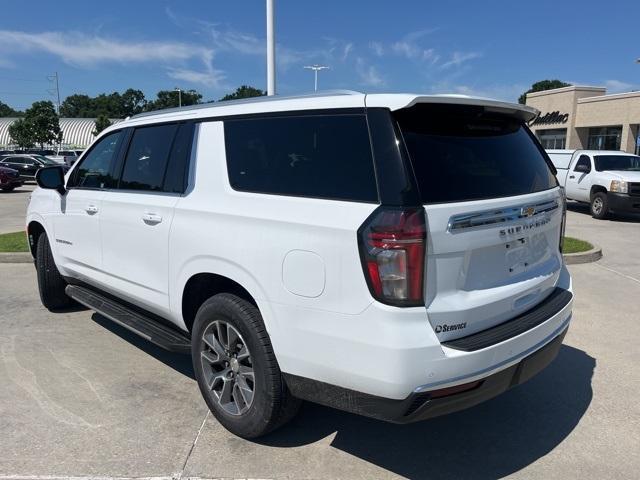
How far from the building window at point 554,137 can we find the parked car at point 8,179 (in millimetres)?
38393

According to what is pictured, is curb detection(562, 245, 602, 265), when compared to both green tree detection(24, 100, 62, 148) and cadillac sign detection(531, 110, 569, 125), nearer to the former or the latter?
cadillac sign detection(531, 110, 569, 125)

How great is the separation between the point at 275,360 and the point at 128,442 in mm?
1137

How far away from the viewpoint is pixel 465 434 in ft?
11.2

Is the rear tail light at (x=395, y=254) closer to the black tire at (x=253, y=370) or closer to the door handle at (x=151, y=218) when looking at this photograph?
the black tire at (x=253, y=370)

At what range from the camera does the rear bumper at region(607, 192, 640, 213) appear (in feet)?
43.9

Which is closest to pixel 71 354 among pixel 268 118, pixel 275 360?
pixel 275 360

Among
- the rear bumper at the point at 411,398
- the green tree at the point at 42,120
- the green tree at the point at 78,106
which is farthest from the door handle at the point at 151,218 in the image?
the green tree at the point at 78,106

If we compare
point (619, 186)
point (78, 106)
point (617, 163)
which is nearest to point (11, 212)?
point (619, 186)

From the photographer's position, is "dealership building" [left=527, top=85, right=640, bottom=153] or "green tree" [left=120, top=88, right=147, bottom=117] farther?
"green tree" [left=120, top=88, right=147, bottom=117]

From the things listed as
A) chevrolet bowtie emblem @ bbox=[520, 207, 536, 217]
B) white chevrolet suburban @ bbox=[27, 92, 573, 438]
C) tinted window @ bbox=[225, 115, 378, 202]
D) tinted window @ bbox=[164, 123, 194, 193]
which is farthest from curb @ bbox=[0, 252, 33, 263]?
chevrolet bowtie emblem @ bbox=[520, 207, 536, 217]

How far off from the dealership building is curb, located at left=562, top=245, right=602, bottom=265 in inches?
1211

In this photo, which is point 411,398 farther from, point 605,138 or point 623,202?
point 605,138

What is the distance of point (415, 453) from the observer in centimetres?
320

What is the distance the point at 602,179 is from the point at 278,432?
13.6 m
